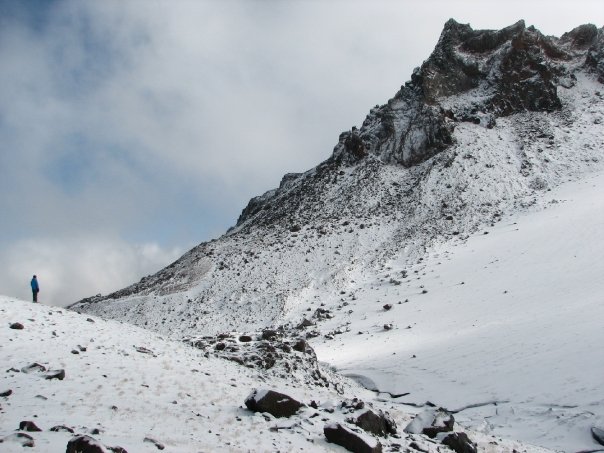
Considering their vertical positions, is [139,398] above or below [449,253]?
below

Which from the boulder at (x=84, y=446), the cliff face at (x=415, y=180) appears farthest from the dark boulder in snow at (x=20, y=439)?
the cliff face at (x=415, y=180)

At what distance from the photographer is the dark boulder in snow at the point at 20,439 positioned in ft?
28.9

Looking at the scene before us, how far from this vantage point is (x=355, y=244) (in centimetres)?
4853

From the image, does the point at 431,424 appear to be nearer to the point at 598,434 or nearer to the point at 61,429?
the point at 598,434

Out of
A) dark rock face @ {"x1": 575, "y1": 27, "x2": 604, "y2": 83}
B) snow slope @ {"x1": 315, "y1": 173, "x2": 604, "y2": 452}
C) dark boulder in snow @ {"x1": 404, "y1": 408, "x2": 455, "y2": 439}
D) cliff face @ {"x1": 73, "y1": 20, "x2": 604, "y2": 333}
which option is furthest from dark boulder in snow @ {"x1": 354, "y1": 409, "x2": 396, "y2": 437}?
dark rock face @ {"x1": 575, "y1": 27, "x2": 604, "y2": 83}

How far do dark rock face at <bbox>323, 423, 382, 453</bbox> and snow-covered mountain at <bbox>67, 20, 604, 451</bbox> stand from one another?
7291 mm

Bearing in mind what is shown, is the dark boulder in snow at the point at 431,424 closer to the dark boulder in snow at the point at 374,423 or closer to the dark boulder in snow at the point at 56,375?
the dark boulder in snow at the point at 374,423

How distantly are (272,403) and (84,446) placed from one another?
19.2ft

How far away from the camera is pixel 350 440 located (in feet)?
37.1

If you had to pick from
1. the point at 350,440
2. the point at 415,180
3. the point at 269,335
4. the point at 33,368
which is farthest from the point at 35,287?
the point at 415,180

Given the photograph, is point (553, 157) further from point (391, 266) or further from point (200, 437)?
point (200, 437)

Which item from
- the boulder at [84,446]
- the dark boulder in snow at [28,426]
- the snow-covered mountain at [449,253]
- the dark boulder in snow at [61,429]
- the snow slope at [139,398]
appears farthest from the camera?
the snow-covered mountain at [449,253]

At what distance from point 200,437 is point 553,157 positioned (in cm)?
5592

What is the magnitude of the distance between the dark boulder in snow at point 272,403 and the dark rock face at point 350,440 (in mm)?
1989
